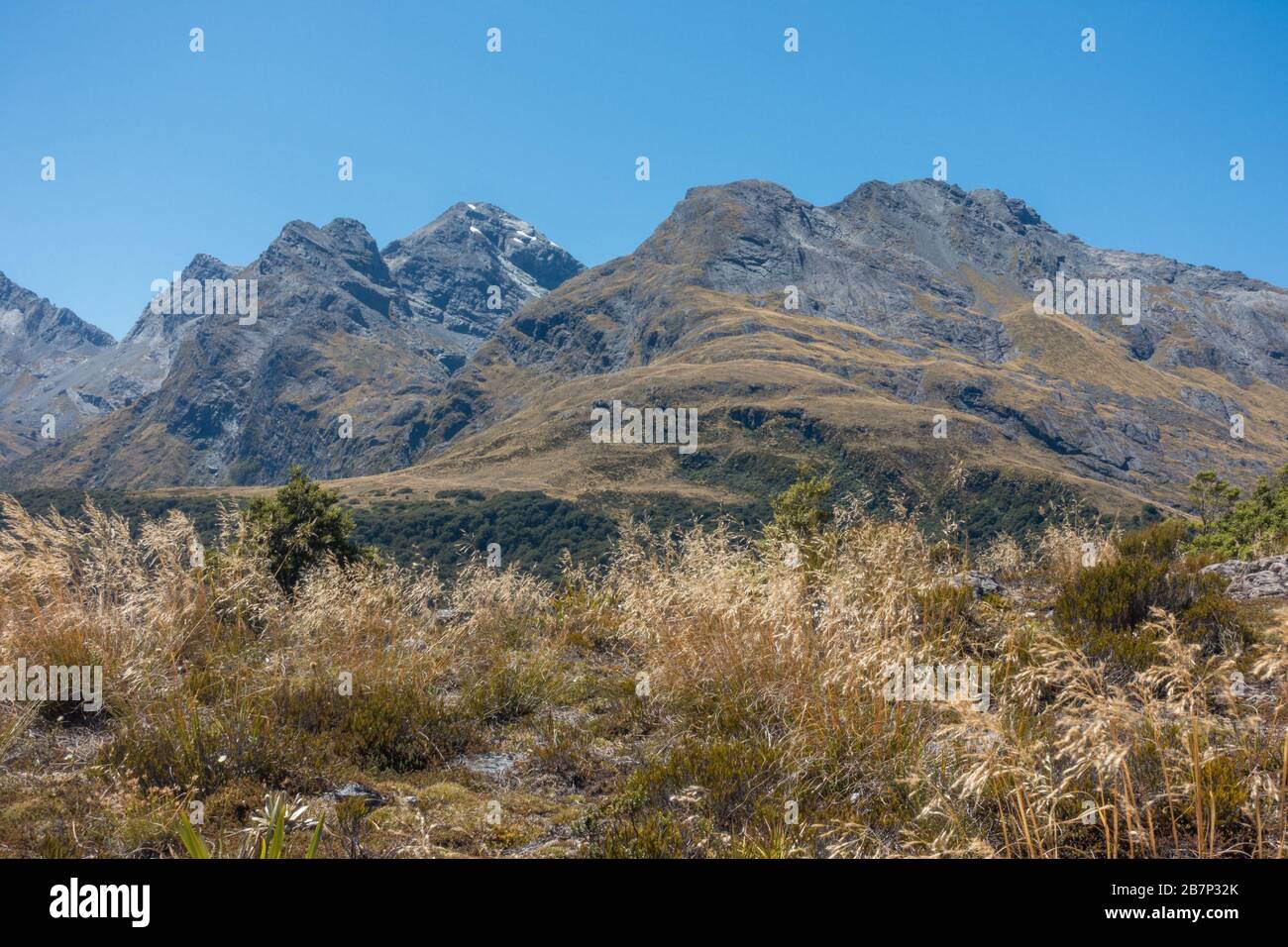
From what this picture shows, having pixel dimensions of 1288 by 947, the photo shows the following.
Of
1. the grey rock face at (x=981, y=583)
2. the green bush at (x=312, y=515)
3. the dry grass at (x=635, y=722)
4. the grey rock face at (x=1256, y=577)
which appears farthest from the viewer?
the green bush at (x=312, y=515)

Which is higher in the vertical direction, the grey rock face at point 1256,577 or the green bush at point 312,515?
the green bush at point 312,515

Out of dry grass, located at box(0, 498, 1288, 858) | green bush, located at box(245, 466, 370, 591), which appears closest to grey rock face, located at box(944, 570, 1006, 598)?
dry grass, located at box(0, 498, 1288, 858)

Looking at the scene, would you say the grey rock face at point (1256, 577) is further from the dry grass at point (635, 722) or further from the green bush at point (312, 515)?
the green bush at point (312, 515)

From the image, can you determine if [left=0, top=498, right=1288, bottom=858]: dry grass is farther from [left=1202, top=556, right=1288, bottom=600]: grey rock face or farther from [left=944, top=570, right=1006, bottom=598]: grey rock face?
[left=1202, top=556, right=1288, bottom=600]: grey rock face

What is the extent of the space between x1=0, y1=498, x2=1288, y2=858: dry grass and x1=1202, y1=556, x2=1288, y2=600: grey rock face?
2703 mm

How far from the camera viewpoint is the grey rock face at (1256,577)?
29.3 ft

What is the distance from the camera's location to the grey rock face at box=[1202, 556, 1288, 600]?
8937 millimetres

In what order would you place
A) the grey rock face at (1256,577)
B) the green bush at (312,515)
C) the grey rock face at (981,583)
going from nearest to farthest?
the grey rock face at (1256,577), the grey rock face at (981,583), the green bush at (312,515)

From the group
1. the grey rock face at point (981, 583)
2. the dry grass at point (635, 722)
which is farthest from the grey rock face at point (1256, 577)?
the dry grass at point (635, 722)

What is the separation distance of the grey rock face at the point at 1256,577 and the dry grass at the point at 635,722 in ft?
8.87
